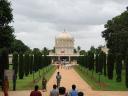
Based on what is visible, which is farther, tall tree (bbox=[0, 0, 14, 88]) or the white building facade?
the white building facade

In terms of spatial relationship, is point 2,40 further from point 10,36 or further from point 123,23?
point 123,23

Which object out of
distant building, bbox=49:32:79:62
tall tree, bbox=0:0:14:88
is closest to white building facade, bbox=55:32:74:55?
distant building, bbox=49:32:79:62

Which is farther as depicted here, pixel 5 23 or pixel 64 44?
pixel 64 44

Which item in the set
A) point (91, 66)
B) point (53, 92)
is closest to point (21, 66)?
point (91, 66)

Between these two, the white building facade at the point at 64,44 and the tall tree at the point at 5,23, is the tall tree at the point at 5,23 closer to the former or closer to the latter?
the tall tree at the point at 5,23

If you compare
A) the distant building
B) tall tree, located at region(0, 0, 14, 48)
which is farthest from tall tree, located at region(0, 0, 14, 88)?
the distant building

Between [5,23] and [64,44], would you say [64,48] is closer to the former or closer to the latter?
[64,44]

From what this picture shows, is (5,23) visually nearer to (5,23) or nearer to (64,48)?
(5,23)

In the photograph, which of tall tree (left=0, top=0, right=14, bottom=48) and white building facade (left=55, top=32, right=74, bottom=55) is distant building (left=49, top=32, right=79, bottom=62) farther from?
tall tree (left=0, top=0, right=14, bottom=48)

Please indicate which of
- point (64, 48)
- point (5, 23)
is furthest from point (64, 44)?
point (5, 23)

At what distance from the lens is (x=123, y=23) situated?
221 feet

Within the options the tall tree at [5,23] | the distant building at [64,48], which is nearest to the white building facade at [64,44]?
the distant building at [64,48]

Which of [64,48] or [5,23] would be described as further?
[64,48]

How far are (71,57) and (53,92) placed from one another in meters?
152
